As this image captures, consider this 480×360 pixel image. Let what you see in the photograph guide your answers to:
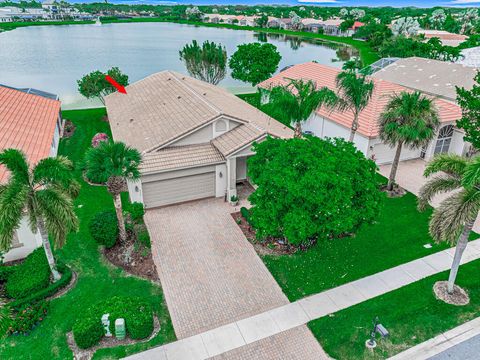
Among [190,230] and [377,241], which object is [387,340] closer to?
[377,241]

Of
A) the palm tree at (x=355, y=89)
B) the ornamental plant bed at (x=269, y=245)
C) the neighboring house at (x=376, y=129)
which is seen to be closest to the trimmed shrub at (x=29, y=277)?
the ornamental plant bed at (x=269, y=245)

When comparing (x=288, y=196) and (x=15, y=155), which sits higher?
(x=15, y=155)

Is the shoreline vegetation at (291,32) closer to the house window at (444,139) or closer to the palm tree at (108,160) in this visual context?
the house window at (444,139)

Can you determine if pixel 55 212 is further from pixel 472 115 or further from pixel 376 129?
pixel 472 115

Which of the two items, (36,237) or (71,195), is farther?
(36,237)

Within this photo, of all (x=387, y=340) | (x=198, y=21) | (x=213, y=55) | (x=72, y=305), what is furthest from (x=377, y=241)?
(x=198, y=21)

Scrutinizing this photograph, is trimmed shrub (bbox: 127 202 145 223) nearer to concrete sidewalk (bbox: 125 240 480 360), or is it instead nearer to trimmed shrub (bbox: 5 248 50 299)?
trimmed shrub (bbox: 5 248 50 299)
